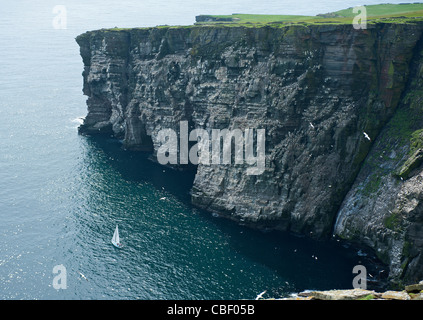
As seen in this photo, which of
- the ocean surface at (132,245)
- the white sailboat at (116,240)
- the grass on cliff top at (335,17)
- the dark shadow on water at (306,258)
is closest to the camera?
Result: the ocean surface at (132,245)

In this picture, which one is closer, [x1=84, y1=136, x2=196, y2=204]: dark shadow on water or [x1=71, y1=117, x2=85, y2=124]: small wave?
[x1=84, y1=136, x2=196, y2=204]: dark shadow on water

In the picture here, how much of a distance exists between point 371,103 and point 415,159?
18.2 metres

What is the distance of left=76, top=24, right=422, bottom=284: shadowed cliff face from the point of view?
96.4 metres

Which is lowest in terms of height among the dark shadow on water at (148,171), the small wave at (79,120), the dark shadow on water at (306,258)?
the dark shadow on water at (306,258)

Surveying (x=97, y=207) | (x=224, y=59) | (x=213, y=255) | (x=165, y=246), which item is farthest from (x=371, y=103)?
(x=97, y=207)

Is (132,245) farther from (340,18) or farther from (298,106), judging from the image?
(340,18)

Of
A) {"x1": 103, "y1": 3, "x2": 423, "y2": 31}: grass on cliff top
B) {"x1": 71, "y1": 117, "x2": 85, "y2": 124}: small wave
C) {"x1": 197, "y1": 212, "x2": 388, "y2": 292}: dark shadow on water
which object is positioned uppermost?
{"x1": 103, "y1": 3, "x2": 423, "y2": 31}: grass on cliff top

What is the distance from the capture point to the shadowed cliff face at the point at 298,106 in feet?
316

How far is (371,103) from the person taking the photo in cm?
9731

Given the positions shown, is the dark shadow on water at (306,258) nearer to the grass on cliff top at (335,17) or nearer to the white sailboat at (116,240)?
the white sailboat at (116,240)

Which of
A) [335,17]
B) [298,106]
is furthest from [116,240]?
[335,17]

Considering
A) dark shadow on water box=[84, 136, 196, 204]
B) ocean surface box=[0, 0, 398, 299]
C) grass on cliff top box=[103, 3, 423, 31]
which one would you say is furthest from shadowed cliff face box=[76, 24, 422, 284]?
dark shadow on water box=[84, 136, 196, 204]

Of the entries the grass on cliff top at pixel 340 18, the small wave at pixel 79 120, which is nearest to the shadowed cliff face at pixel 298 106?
the grass on cliff top at pixel 340 18

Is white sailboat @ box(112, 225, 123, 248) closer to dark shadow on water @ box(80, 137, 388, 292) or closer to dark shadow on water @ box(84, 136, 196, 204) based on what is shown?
dark shadow on water @ box(80, 137, 388, 292)
